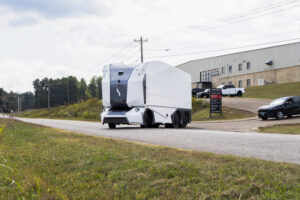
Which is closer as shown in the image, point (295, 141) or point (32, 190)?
point (32, 190)

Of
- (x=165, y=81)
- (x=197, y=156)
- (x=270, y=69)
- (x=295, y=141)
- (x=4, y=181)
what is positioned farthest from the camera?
(x=270, y=69)

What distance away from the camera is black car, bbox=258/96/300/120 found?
27.1m

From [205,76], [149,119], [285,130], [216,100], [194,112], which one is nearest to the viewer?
[285,130]

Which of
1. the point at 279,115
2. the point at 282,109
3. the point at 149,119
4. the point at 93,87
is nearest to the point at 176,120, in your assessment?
the point at 149,119

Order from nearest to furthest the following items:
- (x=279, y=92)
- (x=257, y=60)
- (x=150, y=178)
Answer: (x=150, y=178), (x=279, y=92), (x=257, y=60)

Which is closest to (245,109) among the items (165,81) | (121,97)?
(165,81)

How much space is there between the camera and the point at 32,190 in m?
5.00

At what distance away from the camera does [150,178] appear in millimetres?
5191

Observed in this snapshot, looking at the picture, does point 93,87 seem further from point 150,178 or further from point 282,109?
point 150,178

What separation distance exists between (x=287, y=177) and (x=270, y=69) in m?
66.6

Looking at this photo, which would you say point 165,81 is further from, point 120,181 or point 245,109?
point 245,109

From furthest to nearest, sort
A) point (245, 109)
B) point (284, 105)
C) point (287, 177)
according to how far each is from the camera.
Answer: point (245, 109), point (284, 105), point (287, 177)

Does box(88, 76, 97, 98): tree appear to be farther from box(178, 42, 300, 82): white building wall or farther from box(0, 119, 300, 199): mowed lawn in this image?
box(0, 119, 300, 199): mowed lawn

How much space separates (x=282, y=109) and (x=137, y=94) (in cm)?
1400
